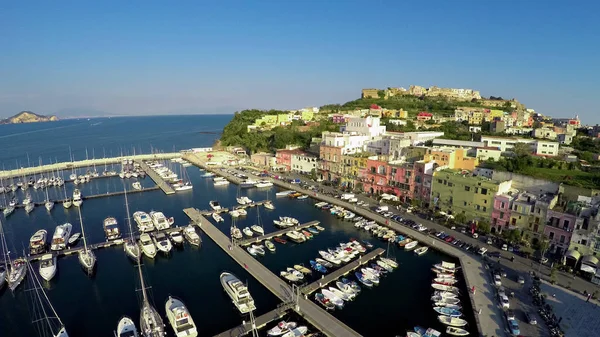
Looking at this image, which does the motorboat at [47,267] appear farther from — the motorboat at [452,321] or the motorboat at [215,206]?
the motorboat at [452,321]

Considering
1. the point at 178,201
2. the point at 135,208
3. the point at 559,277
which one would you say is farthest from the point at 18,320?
the point at 559,277

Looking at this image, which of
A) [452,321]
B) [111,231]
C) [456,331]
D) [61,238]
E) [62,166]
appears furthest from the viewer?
[62,166]

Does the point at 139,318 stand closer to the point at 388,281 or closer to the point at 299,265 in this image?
the point at 299,265

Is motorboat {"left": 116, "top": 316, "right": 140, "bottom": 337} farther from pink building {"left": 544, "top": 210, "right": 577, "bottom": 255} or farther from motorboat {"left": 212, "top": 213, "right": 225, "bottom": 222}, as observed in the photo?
pink building {"left": 544, "top": 210, "right": 577, "bottom": 255}

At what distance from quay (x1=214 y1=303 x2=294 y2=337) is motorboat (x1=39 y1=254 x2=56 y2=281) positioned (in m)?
17.7

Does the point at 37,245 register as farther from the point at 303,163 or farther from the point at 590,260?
the point at 590,260

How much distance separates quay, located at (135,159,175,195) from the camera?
2121 inches

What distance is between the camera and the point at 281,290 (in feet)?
79.7

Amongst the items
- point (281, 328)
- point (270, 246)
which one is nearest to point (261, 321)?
point (281, 328)

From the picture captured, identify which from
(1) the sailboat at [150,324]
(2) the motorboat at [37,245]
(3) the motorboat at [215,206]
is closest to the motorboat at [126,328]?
(1) the sailboat at [150,324]

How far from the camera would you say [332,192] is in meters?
49.8

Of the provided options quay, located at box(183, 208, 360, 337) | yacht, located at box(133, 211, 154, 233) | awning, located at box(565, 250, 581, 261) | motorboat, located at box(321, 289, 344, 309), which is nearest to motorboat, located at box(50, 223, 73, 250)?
yacht, located at box(133, 211, 154, 233)

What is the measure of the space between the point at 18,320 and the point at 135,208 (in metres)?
23.6

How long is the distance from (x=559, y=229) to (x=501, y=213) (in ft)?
16.9
